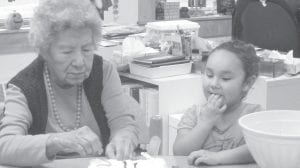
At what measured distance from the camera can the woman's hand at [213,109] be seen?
1843 millimetres

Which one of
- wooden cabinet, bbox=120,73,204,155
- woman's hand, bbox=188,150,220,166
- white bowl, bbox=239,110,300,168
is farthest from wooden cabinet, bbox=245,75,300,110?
white bowl, bbox=239,110,300,168

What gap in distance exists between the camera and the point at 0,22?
450cm

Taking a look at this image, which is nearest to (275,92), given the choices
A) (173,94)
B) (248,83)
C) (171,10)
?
(173,94)

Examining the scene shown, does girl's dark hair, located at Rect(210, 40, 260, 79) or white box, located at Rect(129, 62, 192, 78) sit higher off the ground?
girl's dark hair, located at Rect(210, 40, 260, 79)

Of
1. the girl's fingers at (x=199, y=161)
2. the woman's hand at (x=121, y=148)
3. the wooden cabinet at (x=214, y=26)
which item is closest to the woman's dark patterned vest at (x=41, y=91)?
the woman's hand at (x=121, y=148)

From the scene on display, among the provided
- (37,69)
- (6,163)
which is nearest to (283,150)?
(6,163)

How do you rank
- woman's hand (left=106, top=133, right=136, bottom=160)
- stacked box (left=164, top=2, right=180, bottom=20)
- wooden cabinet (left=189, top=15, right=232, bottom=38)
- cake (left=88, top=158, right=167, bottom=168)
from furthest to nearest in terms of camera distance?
wooden cabinet (left=189, top=15, right=232, bottom=38) → stacked box (left=164, top=2, right=180, bottom=20) → woman's hand (left=106, top=133, right=136, bottom=160) → cake (left=88, top=158, right=167, bottom=168)

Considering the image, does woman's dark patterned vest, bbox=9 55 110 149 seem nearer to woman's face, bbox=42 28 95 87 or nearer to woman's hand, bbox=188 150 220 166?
woman's face, bbox=42 28 95 87

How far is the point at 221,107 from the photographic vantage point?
1.87 m

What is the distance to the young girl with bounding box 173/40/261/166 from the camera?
Answer: 1.88 meters

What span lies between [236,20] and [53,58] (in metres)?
2.89

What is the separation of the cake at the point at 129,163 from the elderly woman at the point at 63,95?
0.04 m

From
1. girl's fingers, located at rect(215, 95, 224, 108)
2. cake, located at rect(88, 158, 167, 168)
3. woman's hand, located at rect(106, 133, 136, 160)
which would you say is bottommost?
woman's hand, located at rect(106, 133, 136, 160)

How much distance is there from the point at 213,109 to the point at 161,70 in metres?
1.24
